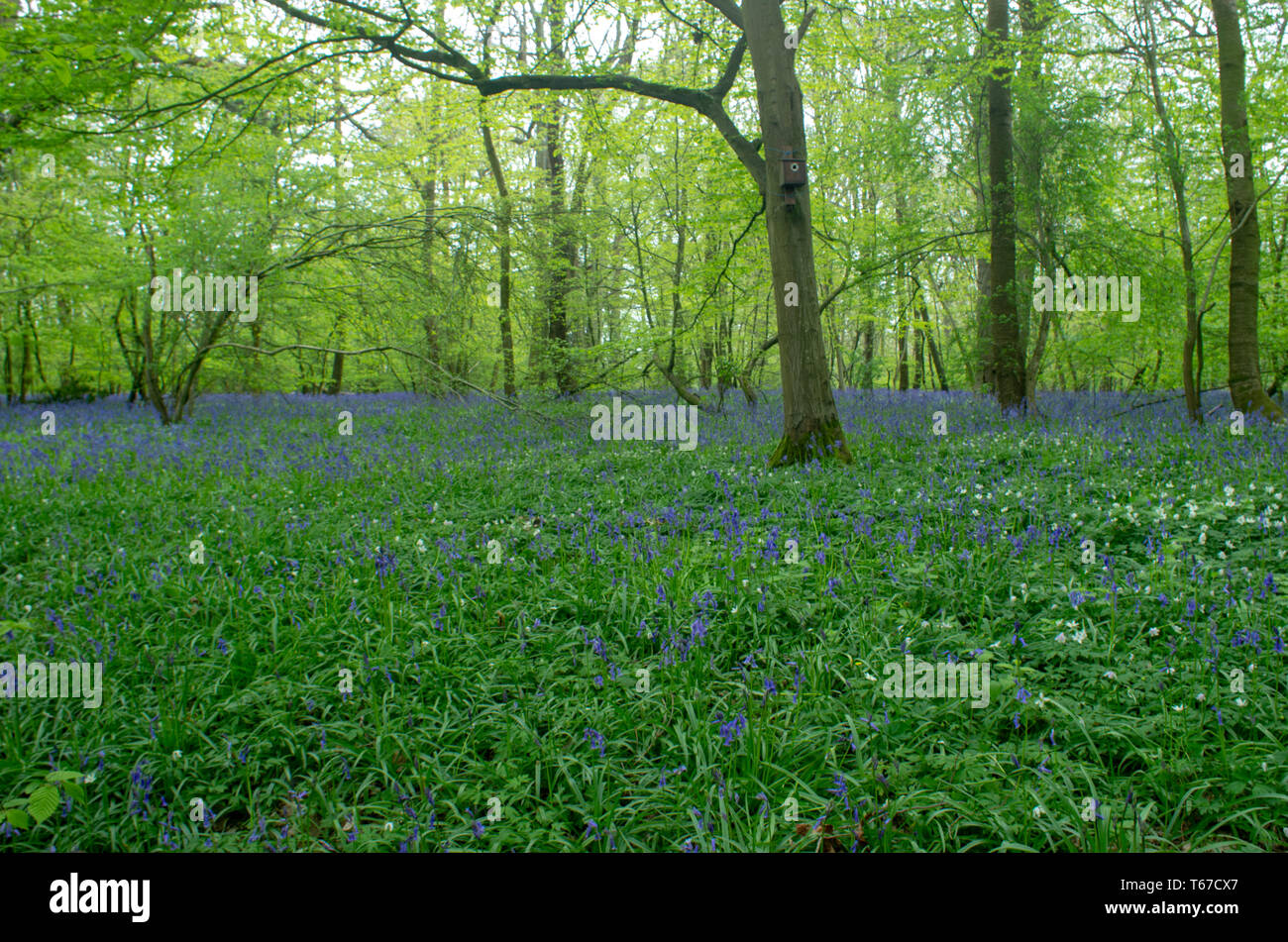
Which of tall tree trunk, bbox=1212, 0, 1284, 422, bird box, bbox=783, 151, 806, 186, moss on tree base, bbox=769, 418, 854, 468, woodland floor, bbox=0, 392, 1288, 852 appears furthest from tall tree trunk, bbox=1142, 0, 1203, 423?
bird box, bbox=783, 151, 806, 186

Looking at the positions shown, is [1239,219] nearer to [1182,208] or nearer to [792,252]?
[1182,208]

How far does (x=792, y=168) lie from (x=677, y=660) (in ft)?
19.4

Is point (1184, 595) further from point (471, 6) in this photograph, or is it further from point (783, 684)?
point (471, 6)

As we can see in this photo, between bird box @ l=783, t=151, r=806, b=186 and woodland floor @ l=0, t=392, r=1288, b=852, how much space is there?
10.9 ft

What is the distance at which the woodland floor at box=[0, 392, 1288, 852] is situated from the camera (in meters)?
2.28

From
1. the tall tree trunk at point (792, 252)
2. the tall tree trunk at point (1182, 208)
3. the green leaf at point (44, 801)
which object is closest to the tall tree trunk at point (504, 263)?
the tall tree trunk at point (792, 252)

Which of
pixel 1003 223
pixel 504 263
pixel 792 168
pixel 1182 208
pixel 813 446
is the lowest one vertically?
pixel 813 446

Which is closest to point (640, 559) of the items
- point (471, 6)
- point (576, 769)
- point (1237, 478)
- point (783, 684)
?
point (783, 684)

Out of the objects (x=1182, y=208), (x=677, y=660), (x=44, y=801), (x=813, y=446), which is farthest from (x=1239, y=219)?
(x=44, y=801)

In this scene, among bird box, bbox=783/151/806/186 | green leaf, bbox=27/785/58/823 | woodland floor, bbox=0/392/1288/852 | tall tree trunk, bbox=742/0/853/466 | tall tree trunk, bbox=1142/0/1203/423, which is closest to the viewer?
green leaf, bbox=27/785/58/823

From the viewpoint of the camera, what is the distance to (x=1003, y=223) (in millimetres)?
9797

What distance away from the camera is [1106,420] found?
8.77 m

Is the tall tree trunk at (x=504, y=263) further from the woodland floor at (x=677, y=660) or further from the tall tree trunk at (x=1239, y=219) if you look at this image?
the tall tree trunk at (x=1239, y=219)

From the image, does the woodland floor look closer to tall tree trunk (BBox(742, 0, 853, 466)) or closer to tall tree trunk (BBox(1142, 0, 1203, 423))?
tall tree trunk (BBox(742, 0, 853, 466))
